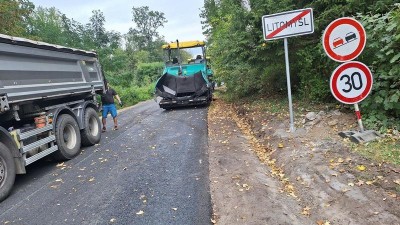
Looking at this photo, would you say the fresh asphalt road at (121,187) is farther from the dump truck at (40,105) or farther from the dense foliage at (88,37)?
the dense foliage at (88,37)

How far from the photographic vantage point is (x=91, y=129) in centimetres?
875

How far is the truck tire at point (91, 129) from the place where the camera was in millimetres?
8133

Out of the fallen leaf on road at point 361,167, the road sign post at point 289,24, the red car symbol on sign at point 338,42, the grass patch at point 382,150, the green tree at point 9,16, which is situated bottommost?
the fallen leaf on road at point 361,167

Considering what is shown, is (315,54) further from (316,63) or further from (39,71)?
(39,71)

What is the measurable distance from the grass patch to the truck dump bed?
5533 mm

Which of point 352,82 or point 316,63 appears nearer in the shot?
point 352,82

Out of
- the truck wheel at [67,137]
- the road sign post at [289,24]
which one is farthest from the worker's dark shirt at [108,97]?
the road sign post at [289,24]

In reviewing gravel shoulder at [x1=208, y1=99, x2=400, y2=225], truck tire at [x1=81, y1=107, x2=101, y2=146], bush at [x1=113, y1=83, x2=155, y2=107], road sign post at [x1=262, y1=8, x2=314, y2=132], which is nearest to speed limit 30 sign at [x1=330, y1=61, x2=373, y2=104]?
gravel shoulder at [x1=208, y1=99, x2=400, y2=225]

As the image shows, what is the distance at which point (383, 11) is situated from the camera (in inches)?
264

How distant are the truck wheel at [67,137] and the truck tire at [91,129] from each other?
0.46 metres

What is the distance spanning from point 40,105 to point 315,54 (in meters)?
6.18

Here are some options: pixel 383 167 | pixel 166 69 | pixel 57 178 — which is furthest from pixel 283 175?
pixel 166 69

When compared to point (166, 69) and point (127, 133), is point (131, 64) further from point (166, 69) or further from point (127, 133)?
point (127, 133)

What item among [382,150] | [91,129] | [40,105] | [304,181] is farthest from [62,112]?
[382,150]
